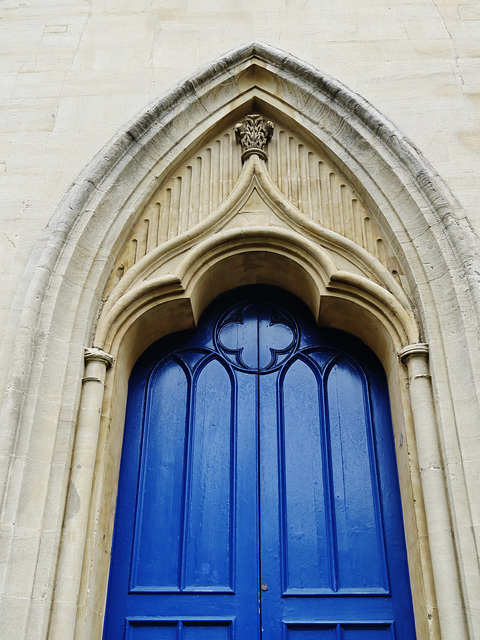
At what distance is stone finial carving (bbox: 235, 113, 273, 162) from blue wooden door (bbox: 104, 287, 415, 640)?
4.13 feet

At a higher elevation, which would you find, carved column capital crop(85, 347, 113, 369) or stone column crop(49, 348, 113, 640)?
carved column capital crop(85, 347, 113, 369)

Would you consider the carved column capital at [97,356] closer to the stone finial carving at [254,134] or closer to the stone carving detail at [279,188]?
the stone carving detail at [279,188]

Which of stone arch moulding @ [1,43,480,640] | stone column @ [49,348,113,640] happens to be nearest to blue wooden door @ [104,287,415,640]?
stone arch moulding @ [1,43,480,640]

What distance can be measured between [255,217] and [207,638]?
112 inches

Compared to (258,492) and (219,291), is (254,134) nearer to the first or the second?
(219,291)

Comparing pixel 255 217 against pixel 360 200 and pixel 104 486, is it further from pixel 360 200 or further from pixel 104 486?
pixel 104 486

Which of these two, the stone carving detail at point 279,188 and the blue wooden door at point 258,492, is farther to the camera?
the stone carving detail at point 279,188

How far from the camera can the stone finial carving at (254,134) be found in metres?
4.78

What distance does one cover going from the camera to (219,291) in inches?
187

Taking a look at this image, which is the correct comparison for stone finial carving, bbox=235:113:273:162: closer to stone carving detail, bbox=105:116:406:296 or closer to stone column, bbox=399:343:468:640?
stone carving detail, bbox=105:116:406:296

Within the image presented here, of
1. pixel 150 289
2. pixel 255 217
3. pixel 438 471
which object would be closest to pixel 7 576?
pixel 150 289

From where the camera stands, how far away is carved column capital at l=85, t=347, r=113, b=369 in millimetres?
3895

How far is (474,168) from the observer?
14.3ft

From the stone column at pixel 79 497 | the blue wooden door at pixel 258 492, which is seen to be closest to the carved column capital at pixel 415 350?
the blue wooden door at pixel 258 492
